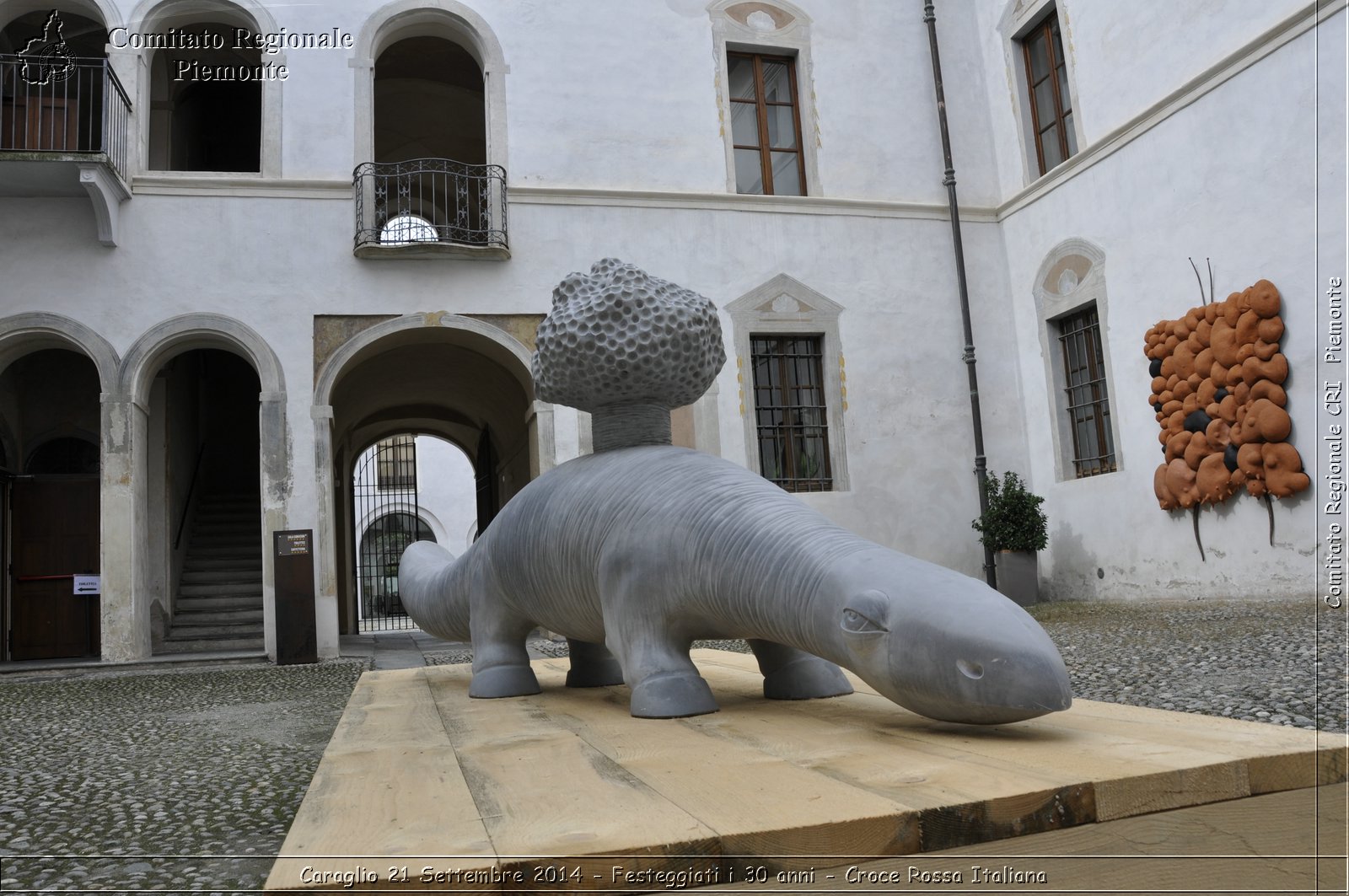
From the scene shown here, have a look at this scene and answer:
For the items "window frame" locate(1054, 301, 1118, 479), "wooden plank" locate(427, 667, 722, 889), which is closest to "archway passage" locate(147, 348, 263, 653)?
"window frame" locate(1054, 301, 1118, 479)

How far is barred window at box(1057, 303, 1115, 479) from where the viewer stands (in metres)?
9.70

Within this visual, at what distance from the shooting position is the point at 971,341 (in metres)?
10.7

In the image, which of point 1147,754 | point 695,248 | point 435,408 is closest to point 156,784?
point 1147,754

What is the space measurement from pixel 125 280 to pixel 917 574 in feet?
29.5

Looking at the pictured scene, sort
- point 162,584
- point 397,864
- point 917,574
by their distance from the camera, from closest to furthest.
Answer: point 397,864 < point 917,574 < point 162,584

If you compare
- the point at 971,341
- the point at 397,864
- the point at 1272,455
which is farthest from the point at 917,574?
the point at 971,341

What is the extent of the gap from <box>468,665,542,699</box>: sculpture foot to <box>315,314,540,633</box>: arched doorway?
6.43 m

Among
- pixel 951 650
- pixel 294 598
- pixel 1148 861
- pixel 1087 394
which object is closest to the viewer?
pixel 1148 861

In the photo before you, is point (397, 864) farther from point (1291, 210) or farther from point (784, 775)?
point (1291, 210)

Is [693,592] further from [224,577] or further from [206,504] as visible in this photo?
[206,504]

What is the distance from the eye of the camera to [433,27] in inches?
403

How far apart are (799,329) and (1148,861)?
931cm

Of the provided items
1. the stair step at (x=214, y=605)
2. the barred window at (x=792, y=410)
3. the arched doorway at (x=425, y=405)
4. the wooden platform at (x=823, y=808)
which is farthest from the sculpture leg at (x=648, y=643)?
the stair step at (x=214, y=605)

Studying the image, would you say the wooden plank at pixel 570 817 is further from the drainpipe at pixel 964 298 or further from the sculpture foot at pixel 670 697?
the drainpipe at pixel 964 298
